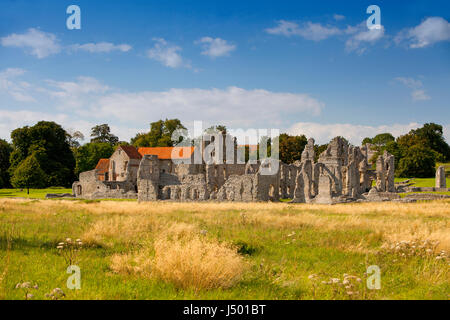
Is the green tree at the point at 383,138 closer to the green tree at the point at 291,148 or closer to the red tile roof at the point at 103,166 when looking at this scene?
the green tree at the point at 291,148

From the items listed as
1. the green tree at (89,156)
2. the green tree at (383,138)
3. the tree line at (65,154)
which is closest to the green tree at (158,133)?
the tree line at (65,154)

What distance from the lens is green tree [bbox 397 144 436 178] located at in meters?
71.8

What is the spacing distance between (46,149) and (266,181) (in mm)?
49238

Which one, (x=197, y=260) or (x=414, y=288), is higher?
(x=197, y=260)

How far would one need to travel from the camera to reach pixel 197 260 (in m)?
7.02

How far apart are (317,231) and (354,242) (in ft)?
7.11

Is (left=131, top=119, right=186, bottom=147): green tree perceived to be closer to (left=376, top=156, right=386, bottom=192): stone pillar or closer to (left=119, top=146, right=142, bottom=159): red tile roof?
(left=119, top=146, right=142, bottom=159): red tile roof

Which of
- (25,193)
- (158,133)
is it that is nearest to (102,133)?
(158,133)

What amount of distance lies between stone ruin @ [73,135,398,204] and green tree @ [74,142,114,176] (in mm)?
17642

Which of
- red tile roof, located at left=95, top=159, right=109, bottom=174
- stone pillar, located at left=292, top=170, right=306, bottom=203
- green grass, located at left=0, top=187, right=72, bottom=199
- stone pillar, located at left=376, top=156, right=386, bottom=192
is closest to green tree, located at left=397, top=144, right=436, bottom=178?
stone pillar, located at left=376, top=156, right=386, bottom=192
